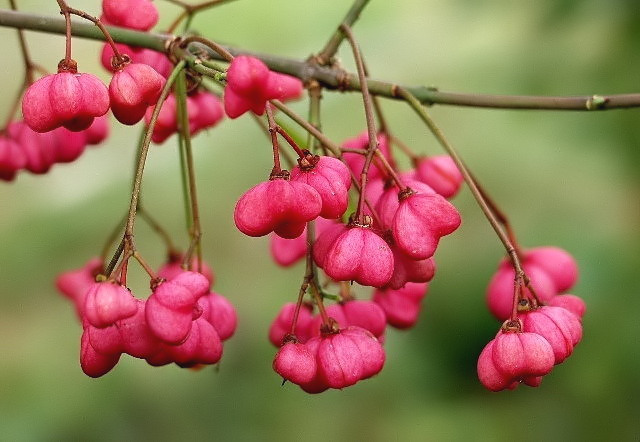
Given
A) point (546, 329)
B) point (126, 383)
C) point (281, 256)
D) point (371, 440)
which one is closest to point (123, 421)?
point (126, 383)

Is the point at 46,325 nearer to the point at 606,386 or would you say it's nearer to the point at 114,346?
the point at 606,386

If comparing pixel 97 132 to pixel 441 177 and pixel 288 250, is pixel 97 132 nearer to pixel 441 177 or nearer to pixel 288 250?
pixel 288 250

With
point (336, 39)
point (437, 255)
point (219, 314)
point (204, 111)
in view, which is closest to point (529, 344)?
point (219, 314)

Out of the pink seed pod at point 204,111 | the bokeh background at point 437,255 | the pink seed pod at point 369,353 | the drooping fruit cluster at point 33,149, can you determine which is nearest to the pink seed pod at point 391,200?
the pink seed pod at point 369,353

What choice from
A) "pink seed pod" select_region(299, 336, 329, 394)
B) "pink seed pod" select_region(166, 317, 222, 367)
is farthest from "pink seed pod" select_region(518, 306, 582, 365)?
"pink seed pod" select_region(166, 317, 222, 367)

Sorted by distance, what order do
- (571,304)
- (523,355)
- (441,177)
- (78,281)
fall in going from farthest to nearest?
(78,281) < (441,177) < (571,304) < (523,355)

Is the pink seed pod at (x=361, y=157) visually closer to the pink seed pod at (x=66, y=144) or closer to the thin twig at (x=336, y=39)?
the thin twig at (x=336, y=39)

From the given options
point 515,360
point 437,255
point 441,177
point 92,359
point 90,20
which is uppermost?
point 437,255
